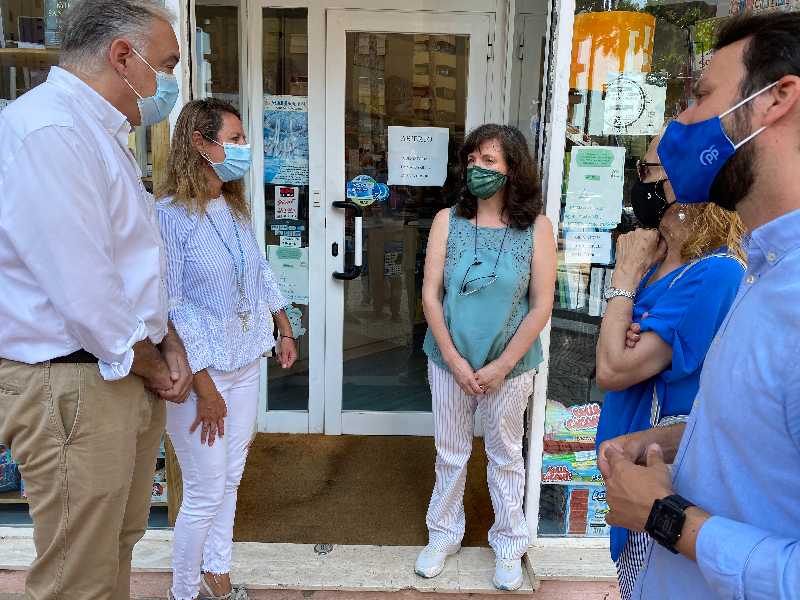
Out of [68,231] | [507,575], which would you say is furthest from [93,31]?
[507,575]

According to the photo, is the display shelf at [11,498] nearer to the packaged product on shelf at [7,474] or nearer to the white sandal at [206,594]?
the packaged product on shelf at [7,474]

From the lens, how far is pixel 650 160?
185 centimetres

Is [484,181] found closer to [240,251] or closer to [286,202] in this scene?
[240,251]

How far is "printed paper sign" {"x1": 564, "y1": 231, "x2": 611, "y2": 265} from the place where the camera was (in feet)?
9.26

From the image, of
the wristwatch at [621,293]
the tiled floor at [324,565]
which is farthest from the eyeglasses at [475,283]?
the tiled floor at [324,565]

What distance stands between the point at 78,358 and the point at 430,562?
1.81 metres

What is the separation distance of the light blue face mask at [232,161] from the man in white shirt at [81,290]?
1.45 feet

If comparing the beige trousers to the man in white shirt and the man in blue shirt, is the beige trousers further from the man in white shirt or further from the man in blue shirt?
the man in blue shirt

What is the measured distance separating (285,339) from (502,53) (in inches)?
84.9

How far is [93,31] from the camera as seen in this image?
1.69m

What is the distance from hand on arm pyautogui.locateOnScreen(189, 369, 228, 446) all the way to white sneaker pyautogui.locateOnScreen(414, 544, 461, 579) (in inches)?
44.3

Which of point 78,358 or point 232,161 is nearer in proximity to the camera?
point 78,358

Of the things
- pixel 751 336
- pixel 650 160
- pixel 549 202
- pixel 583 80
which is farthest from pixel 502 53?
pixel 751 336

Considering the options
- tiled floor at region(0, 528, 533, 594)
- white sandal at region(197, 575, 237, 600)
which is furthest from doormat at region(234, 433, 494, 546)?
white sandal at region(197, 575, 237, 600)
